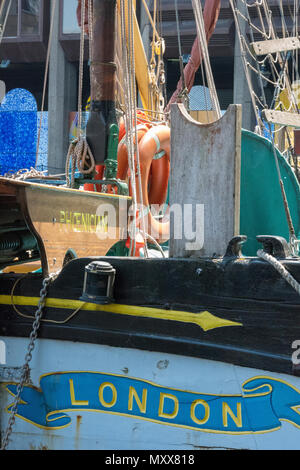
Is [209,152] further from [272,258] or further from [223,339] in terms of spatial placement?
[223,339]

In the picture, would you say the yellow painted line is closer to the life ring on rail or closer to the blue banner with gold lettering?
the blue banner with gold lettering

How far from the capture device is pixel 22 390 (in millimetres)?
3109

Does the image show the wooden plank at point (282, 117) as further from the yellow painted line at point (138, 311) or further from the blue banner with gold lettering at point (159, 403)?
the blue banner with gold lettering at point (159, 403)

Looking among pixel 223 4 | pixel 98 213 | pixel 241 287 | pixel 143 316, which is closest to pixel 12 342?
pixel 143 316

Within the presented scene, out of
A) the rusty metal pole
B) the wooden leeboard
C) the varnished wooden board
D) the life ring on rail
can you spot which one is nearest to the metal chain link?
the varnished wooden board

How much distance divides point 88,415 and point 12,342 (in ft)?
1.76

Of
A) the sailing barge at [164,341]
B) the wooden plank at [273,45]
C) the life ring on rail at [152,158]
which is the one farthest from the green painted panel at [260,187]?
the sailing barge at [164,341]

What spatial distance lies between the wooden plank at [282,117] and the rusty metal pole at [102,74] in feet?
4.03

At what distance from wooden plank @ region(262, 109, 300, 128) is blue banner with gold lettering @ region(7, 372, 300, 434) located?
239 centimetres

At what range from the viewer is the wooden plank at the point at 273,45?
530cm

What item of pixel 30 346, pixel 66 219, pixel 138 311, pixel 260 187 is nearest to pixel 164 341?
pixel 138 311

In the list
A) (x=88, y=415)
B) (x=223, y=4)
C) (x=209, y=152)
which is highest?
Answer: (x=223, y=4)

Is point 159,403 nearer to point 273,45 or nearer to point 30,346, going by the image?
point 30,346

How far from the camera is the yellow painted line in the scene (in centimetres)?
270
